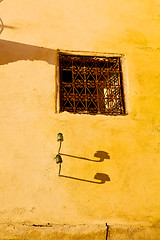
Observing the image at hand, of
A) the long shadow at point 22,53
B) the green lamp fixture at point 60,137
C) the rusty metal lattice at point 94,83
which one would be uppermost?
the long shadow at point 22,53

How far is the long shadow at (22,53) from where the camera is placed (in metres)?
4.74

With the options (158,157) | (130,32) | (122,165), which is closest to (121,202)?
(122,165)

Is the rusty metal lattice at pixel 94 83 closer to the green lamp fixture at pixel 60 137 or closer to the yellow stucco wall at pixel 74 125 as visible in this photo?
the yellow stucco wall at pixel 74 125

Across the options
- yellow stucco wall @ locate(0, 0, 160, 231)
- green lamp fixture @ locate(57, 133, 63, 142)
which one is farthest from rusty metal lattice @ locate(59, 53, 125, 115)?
green lamp fixture @ locate(57, 133, 63, 142)

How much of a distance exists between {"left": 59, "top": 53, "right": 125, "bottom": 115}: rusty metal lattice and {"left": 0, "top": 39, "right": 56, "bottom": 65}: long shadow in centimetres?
21

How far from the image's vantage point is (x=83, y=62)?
5.05m

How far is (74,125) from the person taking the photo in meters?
4.40

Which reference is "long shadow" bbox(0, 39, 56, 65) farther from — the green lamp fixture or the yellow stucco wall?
the green lamp fixture

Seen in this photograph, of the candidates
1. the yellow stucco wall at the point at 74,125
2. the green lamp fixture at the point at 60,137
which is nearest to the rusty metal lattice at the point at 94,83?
the yellow stucco wall at the point at 74,125

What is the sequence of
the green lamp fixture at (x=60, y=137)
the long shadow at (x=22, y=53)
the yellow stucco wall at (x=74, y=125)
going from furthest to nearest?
the long shadow at (x=22, y=53) < the green lamp fixture at (x=60, y=137) < the yellow stucco wall at (x=74, y=125)

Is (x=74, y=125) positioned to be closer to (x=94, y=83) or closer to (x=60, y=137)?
(x=60, y=137)

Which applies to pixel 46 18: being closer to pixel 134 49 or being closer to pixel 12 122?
pixel 134 49

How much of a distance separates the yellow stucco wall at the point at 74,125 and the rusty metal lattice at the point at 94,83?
177 mm

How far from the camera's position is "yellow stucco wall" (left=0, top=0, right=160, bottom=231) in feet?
12.8
